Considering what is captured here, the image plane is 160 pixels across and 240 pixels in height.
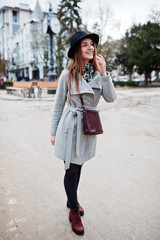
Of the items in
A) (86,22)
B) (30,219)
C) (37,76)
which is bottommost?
(30,219)

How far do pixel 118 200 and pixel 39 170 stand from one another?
1.38 meters

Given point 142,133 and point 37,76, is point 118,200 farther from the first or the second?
point 37,76

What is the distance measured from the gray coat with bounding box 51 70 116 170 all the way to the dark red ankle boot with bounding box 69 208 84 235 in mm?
519

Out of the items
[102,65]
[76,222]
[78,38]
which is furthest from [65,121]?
[76,222]

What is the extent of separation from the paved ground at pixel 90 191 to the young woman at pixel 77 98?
283mm

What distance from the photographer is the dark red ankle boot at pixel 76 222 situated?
6.97 feet

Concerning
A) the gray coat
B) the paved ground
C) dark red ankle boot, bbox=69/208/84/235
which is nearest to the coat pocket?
the gray coat

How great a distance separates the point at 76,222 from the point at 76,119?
3.30ft

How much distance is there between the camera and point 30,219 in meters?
2.33

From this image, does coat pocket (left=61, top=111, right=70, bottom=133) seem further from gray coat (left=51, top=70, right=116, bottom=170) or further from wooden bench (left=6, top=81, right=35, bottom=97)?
wooden bench (left=6, top=81, right=35, bottom=97)

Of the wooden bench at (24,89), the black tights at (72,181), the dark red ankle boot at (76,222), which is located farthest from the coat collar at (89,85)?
the wooden bench at (24,89)

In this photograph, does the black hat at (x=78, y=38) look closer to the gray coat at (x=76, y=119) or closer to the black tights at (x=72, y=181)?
the gray coat at (x=76, y=119)

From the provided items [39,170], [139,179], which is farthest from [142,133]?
[39,170]

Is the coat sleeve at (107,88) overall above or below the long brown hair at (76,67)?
below
